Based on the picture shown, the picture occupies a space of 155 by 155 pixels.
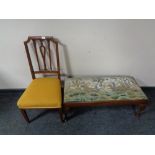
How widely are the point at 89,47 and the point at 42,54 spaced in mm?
578

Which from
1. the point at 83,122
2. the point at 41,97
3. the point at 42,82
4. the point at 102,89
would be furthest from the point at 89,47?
the point at 83,122

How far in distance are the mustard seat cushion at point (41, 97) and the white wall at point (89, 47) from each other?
41cm

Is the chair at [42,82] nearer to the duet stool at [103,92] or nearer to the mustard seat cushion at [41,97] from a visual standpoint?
the mustard seat cushion at [41,97]

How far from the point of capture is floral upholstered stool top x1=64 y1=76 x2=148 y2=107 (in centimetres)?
139

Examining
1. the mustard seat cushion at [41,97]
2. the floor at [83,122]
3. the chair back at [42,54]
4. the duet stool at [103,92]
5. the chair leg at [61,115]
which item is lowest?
the floor at [83,122]

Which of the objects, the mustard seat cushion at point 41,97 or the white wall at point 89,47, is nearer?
the mustard seat cushion at point 41,97

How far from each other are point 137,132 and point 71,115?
80cm

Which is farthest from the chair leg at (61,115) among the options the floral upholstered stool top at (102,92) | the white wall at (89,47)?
the white wall at (89,47)

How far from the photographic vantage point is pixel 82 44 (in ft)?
5.24

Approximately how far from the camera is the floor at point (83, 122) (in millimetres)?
1500

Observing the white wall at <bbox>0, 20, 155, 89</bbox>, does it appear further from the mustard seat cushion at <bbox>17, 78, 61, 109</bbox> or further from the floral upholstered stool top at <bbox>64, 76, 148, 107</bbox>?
the mustard seat cushion at <bbox>17, 78, 61, 109</bbox>

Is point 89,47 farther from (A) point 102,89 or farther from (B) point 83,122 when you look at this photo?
(B) point 83,122
